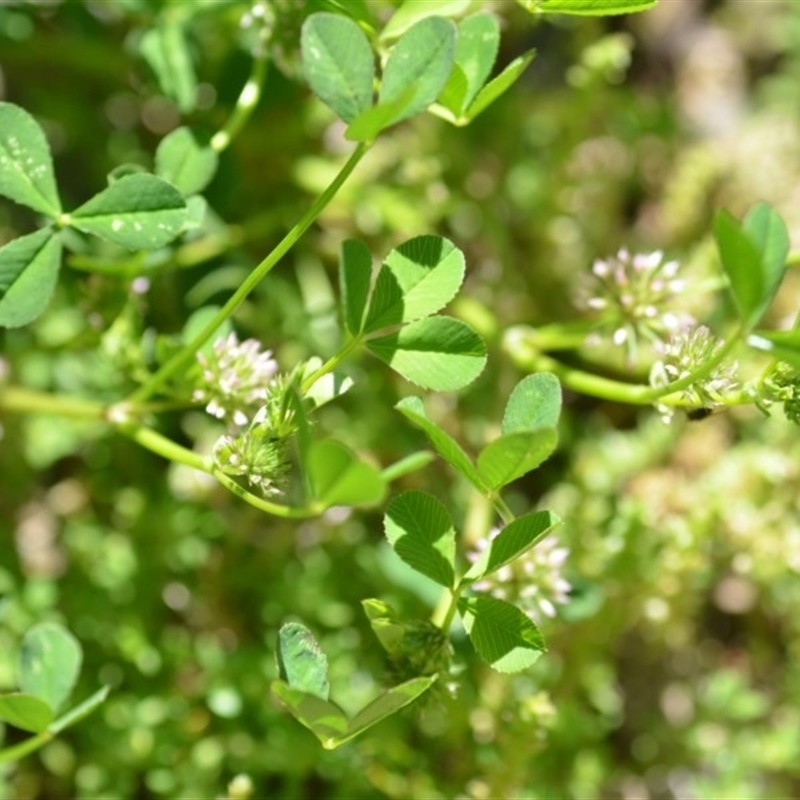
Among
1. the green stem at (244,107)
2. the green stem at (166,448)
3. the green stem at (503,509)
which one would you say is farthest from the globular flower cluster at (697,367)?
the green stem at (244,107)

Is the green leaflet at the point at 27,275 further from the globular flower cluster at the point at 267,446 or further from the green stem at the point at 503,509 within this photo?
the green stem at the point at 503,509

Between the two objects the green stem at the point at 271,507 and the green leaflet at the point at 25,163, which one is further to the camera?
the green leaflet at the point at 25,163

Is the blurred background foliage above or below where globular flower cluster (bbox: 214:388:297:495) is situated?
below

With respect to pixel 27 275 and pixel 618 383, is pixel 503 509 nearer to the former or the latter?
pixel 618 383

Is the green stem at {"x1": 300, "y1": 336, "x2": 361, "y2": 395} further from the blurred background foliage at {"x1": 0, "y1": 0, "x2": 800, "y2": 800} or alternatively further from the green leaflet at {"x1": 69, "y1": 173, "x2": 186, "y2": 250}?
the blurred background foliage at {"x1": 0, "y1": 0, "x2": 800, "y2": 800}

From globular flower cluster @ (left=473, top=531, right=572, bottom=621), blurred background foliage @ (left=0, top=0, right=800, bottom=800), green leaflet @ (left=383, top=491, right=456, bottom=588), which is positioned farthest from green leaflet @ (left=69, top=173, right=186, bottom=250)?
globular flower cluster @ (left=473, top=531, right=572, bottom=621)

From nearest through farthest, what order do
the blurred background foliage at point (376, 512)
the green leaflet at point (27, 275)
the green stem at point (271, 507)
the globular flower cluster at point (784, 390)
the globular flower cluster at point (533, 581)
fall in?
the green stem at point (271, 507) → the globular flower cluster at point (784, 390) → the green leaflet at point (27, 275) → the globular flower cluster at point (533, 581) → the blurred background foliage at point (376, 512)
